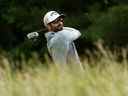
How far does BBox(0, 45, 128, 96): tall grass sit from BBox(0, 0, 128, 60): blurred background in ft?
35.3

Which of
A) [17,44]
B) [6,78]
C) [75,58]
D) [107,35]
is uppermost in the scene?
[6,78]

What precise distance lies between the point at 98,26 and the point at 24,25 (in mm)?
3219

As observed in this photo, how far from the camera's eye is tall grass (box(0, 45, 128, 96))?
430cm

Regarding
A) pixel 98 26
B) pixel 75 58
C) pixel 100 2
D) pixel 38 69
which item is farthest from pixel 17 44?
pixel 38 69

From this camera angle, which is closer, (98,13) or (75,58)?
Answer: (75,58)

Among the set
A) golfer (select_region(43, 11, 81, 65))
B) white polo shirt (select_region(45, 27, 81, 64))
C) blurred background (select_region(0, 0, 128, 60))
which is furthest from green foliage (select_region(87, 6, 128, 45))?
white polo shirt (select_region(45, 27, 81, 64))

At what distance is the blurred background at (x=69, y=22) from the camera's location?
53.9 feet

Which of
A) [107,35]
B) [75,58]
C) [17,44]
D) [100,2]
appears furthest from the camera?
[17,44]

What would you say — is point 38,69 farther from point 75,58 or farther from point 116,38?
point 116,38

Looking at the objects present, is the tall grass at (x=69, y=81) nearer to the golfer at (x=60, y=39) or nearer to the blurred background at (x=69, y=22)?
the golfer at (x=60, y=39)

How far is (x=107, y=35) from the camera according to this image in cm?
1655

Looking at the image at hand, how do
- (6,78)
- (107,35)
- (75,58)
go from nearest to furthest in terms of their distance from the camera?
(6,78), (75,58), (107,35)

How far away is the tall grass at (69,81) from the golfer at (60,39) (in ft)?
5.26

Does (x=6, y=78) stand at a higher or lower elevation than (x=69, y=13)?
higher
